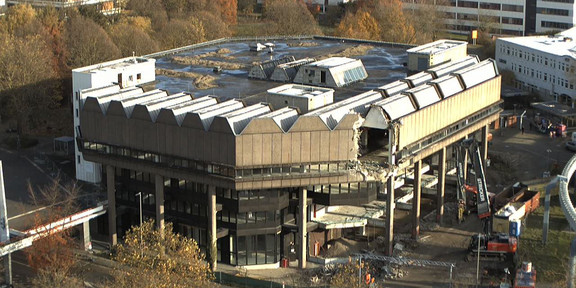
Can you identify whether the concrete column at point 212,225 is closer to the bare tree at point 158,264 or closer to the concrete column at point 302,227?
the bare tree at point 158,264

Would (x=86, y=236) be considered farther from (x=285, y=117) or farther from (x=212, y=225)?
(x=285, y=117)

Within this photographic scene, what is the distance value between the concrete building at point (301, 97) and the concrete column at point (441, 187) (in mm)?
12393

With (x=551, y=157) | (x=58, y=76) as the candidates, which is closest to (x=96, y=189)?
(x=58, y=76)

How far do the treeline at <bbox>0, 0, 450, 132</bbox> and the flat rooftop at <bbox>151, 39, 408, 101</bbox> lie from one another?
65.0ft

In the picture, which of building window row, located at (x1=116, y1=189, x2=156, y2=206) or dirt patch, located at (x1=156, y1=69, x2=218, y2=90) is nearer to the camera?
building window row, located at (x1=116, y1=189, x2=156, y2=206)

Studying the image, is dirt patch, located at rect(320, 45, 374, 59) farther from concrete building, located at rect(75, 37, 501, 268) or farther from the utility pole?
the utility pole

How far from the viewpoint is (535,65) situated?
158 meters

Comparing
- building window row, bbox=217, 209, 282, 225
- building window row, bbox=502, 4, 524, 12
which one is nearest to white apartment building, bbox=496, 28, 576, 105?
building window row, bbox=502, 4, 524, 12

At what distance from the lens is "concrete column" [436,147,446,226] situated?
9975 centimetres

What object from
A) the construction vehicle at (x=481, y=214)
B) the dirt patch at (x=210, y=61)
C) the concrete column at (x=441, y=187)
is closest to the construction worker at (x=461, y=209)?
the construction vehicle at (x=481, y=214)

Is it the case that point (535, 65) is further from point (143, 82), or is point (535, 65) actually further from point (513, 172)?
point (143, 82)

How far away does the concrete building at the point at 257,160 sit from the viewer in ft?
281

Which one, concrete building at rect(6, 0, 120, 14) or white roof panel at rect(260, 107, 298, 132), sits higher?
concrete building at rect(6, 0, 120, 14)

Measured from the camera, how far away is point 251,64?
11981cm
